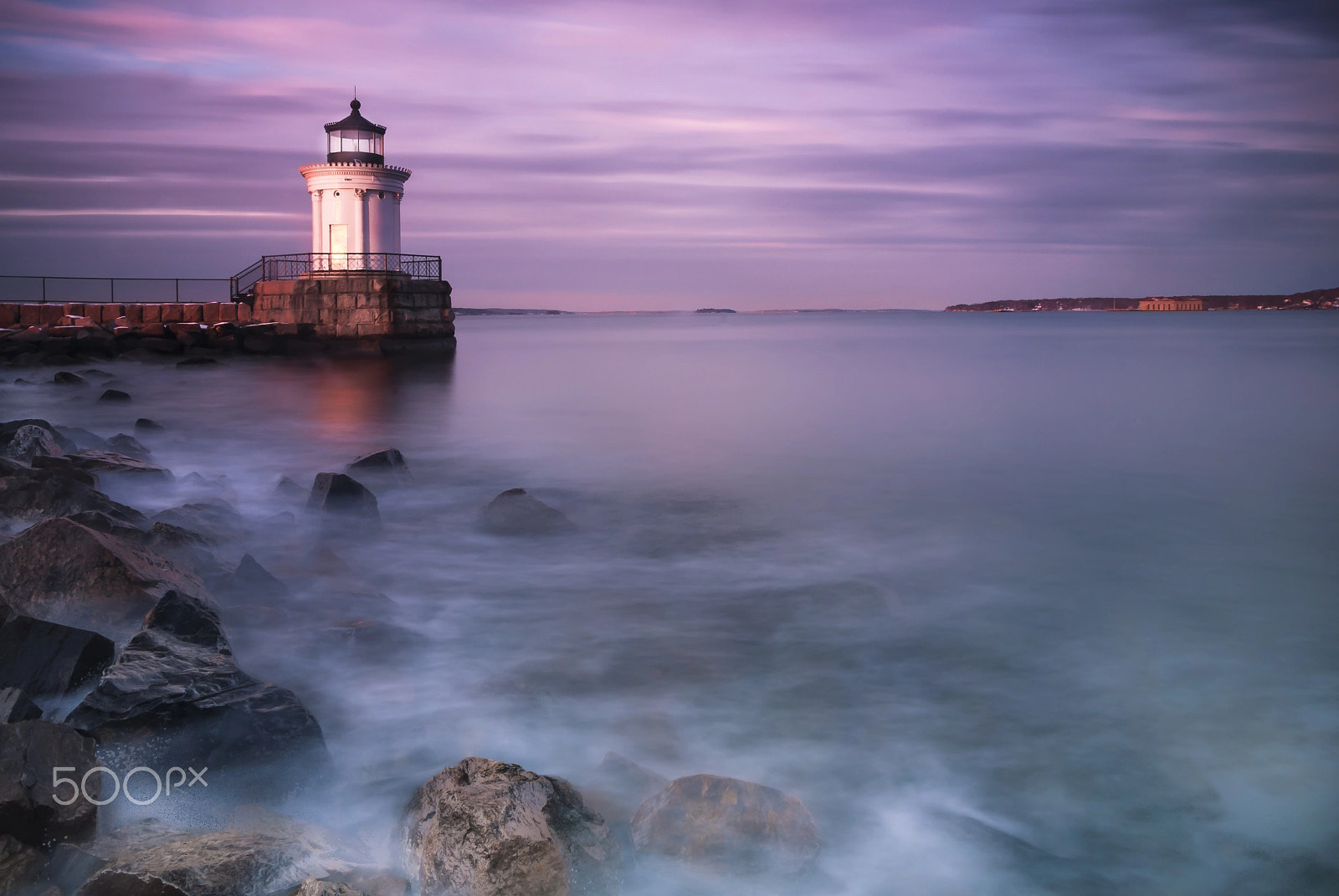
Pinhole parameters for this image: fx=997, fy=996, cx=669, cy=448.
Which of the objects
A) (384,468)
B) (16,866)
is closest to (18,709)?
(16,866)

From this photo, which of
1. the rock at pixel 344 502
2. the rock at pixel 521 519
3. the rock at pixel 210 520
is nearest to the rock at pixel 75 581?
the rock at pixel 210 520

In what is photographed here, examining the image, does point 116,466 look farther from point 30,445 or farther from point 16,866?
point 16,866

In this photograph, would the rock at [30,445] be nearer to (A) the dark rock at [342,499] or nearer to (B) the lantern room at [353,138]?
(A) the dark rock at [342,499]

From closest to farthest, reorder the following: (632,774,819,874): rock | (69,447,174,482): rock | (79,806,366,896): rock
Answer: (79,806,366,896): rock, (632,774,819,874): rock, (69,447,174,482): rock

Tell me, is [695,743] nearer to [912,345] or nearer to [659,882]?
[659,882]

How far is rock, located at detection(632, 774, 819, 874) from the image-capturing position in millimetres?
2551

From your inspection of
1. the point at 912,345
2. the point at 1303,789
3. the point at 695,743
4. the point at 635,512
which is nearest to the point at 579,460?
the point at 635,512

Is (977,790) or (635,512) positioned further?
(635,512)

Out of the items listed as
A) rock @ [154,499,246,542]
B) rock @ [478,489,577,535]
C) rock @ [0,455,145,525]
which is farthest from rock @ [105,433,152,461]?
rock @ [478,489,577,535]

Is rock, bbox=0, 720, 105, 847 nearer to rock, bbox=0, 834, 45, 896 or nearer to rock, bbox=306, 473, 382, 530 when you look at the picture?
rock, bbox=0, 834, 45, 896

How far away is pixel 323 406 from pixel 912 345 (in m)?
32.5

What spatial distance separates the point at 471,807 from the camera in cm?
229

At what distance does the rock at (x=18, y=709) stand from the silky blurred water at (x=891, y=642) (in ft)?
2.87

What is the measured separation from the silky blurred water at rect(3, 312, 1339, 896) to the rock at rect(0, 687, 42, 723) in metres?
0.87
